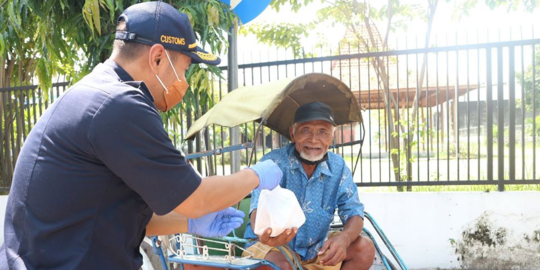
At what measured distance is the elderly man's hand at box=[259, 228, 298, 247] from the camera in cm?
285

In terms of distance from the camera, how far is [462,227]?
571 cm

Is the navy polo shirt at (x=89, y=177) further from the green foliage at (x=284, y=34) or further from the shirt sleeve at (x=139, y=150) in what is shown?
the green foliage at (x=284, y=34)

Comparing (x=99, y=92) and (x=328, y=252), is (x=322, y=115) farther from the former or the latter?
(x=99, y=92)

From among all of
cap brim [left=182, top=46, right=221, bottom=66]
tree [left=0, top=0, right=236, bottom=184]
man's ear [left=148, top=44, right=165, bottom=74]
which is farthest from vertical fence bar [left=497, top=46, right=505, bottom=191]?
man's ear [left=148, top=44, right=165, bottom=74]

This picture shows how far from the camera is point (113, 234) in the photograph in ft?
5.36

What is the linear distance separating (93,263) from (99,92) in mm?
496

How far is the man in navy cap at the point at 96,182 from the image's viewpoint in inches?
60.3

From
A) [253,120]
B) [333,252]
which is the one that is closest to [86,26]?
[253,120]

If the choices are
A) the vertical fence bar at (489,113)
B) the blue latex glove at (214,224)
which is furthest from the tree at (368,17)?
the blue latex glove at (214,224)

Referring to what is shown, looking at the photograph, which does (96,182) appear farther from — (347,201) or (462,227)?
(462,227)

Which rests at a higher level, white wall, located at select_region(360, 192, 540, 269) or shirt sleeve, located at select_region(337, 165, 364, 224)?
shirt sleeve, located at select_region(337, 165, 364, 224)

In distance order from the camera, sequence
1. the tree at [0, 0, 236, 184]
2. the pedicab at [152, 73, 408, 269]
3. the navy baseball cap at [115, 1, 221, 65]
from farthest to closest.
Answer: the tree at [0, 0, 236, 184], the pedicab at [152, 73, 408, 269], the navy baseball cap at [115, 1, 221, 65]

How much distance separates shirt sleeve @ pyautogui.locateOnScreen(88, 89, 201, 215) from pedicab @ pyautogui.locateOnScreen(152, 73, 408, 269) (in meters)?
1.25

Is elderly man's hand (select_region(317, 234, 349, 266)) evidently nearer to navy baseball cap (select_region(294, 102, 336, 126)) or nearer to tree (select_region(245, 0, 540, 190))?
navy baseball cap (select_region(294, 102, 336, 126))
